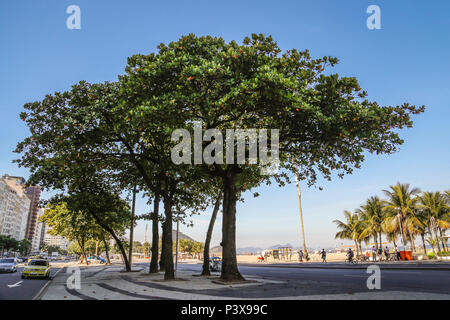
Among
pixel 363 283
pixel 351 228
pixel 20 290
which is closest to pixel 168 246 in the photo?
pixel 20 290

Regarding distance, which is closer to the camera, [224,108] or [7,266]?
[224,108]

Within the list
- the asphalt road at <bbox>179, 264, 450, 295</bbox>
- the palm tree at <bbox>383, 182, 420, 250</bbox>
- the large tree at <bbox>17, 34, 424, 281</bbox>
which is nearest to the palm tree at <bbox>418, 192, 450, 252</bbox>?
the palm tree at <bbox>383, 182, 420, 250</bbox>

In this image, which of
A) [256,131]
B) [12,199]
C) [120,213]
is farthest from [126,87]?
[12,199]

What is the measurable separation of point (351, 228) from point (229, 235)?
204 ft

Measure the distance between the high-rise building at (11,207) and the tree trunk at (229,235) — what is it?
14260 cm

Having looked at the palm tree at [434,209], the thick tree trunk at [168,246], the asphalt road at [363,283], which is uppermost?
the palm tree at [434,209]

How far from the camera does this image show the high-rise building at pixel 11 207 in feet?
485

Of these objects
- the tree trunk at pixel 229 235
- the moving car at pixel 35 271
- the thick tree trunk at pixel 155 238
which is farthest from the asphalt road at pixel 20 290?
the tree trunk at pixel 229 235

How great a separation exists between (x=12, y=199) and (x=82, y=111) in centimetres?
18184

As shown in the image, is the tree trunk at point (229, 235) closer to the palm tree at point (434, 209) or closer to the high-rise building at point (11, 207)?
the palm tree at point (434, 209)

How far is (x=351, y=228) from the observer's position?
72.0m

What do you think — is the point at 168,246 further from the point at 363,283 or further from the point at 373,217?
the point at 373,217

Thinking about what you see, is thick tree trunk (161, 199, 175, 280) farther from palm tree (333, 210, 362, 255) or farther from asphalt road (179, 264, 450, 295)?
palm tree (333, 210, 362, 255)
